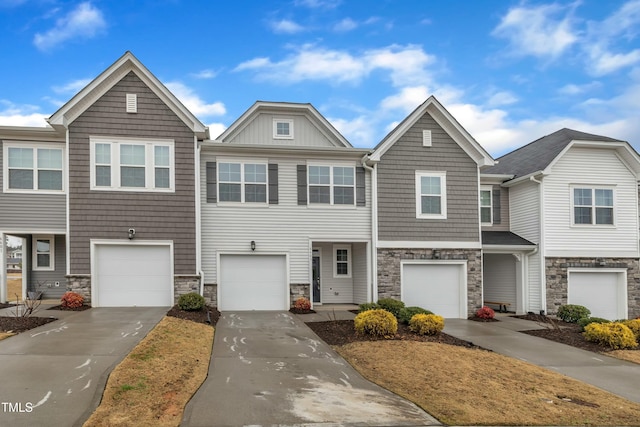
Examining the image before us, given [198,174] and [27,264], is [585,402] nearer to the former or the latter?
[198,174]

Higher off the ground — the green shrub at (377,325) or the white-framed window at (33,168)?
the white-framed window at (33,168)

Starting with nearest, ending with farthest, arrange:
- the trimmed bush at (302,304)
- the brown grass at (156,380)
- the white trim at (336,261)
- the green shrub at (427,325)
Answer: the brown grass at (156,380), the green shrub at (427,325), the trimmed bush at (302,304), the white trim at (336,261)

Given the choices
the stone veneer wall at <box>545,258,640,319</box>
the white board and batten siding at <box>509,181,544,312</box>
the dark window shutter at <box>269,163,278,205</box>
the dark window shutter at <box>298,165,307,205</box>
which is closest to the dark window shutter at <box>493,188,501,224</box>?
the white board and batten siding at <box>509,181,544,312</box>

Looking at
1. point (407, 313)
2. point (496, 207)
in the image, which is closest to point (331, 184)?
point (407, 313)

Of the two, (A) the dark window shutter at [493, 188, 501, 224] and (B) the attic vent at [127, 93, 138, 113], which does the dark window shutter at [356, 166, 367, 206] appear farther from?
(B) the attic vent at [127, 93, 138, 113]

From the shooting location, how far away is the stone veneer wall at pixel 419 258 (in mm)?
16672

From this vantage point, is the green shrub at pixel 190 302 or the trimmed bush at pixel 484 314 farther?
the trimmed bush at pixel 484 314

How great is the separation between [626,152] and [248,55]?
15174 millimetres

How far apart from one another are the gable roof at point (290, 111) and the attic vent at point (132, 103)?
3264 mm

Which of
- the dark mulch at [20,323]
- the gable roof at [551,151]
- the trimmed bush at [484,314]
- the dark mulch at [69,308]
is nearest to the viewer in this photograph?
the dark mulch at [20,323]

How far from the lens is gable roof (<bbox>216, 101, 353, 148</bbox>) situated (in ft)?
57.6

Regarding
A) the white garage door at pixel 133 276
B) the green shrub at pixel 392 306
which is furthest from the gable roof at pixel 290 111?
the green shrub at pixel 392 306

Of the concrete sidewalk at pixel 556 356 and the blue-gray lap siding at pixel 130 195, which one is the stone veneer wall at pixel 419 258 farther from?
the blue-gray lap siding at pixel 130 195

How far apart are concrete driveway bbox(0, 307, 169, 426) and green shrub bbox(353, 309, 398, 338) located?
525 centimetres
